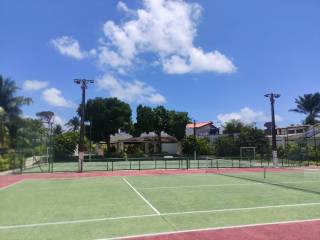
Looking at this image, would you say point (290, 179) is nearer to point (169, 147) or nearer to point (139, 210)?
point (139, 210)

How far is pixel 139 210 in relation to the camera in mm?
13805

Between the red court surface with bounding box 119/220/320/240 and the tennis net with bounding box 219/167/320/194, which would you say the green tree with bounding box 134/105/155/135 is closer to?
the tennis net with bounding box 219/167/320/194

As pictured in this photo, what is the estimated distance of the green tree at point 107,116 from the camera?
7019 centimetres

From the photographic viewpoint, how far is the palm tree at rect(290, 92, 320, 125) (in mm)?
83619

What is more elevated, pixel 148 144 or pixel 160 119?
pixel 160 119

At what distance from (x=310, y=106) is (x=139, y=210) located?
77.5 meters

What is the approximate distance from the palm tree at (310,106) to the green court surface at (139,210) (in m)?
68.8

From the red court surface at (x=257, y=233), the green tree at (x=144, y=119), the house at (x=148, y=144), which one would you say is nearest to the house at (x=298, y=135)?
the house at (x=148, y=144)

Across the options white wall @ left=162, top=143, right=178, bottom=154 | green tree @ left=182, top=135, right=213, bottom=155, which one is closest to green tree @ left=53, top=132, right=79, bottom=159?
green tree @ left=182, top=135, right=213, bottom=155

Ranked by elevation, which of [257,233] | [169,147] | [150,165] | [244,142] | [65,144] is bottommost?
[257,233]

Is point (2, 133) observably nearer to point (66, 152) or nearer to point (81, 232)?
point (66, 152)

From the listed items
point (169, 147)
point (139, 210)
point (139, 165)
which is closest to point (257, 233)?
point (139, 210)

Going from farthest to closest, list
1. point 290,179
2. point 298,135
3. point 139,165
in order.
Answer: point 298,135, point 139,165, point 290,179

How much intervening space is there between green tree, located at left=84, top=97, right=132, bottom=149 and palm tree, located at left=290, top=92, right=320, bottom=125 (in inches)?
1440
